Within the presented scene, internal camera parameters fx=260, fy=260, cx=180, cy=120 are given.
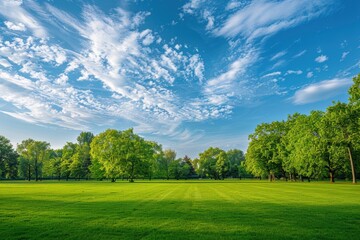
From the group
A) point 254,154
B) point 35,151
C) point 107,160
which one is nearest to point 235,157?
point 254,154

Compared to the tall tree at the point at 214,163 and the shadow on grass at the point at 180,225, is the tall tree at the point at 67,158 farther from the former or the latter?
the shadow on grass at the point at 180,225

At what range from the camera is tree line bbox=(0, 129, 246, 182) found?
3246 inches

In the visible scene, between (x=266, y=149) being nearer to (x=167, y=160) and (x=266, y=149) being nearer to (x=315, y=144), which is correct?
(x=315, y=144)

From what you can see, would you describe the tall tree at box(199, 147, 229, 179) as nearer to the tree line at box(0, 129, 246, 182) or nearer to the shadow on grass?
the tree line at box(0, 129, 246, 182)

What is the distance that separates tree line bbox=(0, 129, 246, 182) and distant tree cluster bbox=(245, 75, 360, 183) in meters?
15.6

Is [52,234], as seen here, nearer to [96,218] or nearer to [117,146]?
[96,218]

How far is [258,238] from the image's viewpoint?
27.3 feet

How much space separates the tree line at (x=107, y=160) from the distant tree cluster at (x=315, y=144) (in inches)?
614

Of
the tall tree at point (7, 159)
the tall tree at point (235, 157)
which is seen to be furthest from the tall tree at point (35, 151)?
the tall tree at point (235, 157)

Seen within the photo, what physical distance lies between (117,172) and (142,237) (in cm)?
7539

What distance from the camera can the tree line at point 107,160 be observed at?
82.4 m

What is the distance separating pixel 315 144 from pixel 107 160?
59.2 m

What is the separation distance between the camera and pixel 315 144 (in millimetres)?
60312

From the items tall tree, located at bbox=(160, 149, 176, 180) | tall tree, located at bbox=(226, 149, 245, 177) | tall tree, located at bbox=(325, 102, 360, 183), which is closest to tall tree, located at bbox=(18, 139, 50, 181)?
tall tree, located at bbox=(160, 149, 176, 180)
